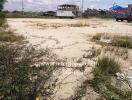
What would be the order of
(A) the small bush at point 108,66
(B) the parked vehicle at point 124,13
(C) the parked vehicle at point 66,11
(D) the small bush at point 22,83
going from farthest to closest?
(C) the parked vehicle at point 66,11, (B) the parked vehicle at point 124,13, (A) the small bush at point 108,66, (D) the small bush at point 22,83

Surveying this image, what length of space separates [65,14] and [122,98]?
55253mm

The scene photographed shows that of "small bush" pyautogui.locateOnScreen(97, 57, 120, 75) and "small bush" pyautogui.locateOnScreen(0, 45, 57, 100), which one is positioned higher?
"small bush" pyautogui.locateOnScreen(0, 45, 57, 100)

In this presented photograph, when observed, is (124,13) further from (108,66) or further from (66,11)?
(108,66)

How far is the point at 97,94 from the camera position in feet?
21.7

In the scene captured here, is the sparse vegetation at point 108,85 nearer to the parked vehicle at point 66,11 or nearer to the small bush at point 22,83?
the small bush at point 22,83

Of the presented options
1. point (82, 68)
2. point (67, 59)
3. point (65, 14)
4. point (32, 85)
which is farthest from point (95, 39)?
point (65, 14)

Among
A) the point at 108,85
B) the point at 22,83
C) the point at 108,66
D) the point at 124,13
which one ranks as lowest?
the point at 108,85

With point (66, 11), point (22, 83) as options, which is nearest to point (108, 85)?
point (22, 83)

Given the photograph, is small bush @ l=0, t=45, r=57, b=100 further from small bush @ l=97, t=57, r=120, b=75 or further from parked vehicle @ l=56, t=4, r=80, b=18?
parked vehicle @ l=56, t=4, r=80, b=18

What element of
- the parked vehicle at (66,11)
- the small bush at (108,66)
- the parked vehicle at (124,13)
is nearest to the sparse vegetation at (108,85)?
the small bush at (108,66)

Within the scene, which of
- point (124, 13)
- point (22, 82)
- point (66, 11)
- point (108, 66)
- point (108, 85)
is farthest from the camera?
point (66, 11)

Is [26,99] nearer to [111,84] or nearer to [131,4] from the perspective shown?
[111,84]

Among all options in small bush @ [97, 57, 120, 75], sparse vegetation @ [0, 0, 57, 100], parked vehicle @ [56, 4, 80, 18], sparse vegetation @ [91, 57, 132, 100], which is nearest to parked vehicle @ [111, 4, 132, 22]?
parked vehicle @ [56, 4, 80, 18]

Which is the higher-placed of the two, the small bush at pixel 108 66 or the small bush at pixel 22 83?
the small bush at pixel 22 83
